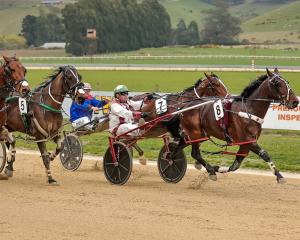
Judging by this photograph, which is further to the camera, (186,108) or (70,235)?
(186,108)

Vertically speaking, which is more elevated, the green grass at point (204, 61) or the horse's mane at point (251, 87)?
the horse's mane at point (251, 87)

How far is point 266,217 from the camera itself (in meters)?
9.91

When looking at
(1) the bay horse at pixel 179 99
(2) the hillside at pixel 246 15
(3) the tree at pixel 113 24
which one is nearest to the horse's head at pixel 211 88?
(1) the bay horse at pixel 179 99

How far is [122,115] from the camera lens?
42.3ft

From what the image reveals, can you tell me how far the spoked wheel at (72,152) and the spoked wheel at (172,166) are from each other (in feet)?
6.49

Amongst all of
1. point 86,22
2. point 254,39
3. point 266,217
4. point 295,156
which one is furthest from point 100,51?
point 266,217

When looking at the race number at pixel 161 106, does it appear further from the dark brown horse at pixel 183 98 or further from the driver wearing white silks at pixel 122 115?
the driver wearing white silks at pixel 122 115

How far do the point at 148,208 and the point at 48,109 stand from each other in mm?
3162

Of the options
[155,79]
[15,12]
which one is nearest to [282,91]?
[155,79]

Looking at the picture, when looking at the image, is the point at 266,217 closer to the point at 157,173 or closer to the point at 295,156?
the point at 157,173

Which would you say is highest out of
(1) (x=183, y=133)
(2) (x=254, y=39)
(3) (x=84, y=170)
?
(1) (x=183, y=133)

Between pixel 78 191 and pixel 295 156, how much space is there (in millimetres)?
6314

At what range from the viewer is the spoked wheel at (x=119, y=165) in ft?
41.4

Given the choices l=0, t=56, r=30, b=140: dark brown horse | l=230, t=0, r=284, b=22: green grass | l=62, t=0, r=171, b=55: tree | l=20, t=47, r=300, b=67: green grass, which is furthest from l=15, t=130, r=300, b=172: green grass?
l=230, t=0, r=284, b=22: green grass
